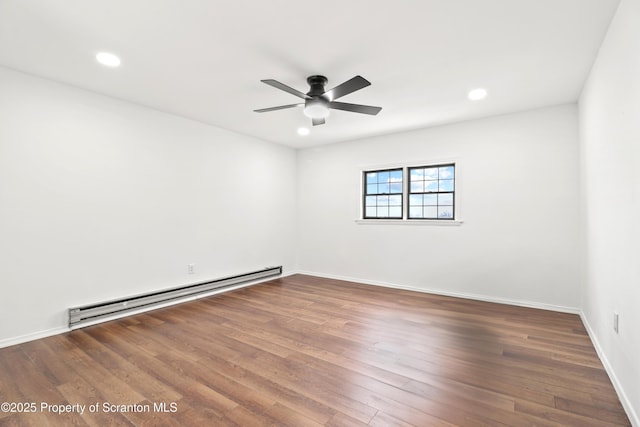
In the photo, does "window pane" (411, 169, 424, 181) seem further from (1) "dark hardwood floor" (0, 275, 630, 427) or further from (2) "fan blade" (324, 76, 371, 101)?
(2) "fan blade" (324, 76, 371, 101)

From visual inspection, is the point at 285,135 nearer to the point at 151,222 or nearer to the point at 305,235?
the point at 305,235

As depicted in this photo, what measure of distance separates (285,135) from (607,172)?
425cm

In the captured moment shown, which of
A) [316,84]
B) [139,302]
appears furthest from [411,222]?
[139,302]

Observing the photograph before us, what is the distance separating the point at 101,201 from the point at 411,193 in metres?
4.46

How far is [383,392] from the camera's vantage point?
208 cm

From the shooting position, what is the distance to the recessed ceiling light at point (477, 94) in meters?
3.35

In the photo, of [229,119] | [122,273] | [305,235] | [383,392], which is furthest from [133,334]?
[305,235]

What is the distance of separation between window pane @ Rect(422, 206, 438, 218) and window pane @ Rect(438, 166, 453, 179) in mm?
523

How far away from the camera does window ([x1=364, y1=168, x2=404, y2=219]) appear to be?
522 cm

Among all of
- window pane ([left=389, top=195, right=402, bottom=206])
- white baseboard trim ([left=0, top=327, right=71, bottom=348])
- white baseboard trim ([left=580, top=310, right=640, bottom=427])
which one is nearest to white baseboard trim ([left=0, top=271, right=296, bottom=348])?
white baseboard trim ([left=0, top=327, right=71, bottom=348])

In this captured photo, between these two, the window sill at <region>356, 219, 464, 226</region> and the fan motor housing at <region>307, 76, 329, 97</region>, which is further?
the window sill at <region>356, 219, 464, 226</region>

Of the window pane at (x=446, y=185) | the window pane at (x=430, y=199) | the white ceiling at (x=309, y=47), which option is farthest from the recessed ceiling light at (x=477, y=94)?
the window pane at (x=430, y=199)

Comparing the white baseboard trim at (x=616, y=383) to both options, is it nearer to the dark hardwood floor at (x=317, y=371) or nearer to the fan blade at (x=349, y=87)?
the dark hardwood floor at (x=317, y=371)

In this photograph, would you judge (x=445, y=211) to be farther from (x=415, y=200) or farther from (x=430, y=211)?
(x=415, y=200)
